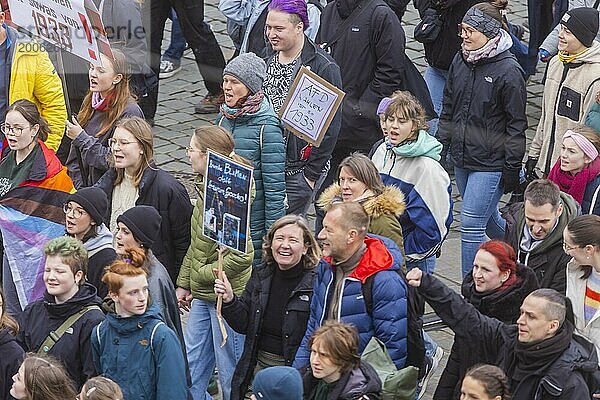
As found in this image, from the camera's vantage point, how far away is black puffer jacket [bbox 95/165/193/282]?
775cm

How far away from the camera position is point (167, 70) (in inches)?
507

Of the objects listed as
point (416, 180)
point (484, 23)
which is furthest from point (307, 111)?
point (484, 23)

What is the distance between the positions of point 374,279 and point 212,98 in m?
5.69

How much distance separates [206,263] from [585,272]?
7.12ft

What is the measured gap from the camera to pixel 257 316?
7109 mm

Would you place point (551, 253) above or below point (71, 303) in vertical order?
A: above

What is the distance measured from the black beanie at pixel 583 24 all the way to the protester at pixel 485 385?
3329 millimetres

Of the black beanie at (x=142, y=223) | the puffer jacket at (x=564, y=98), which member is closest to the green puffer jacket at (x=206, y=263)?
the black beanie at (x=142, y=223)

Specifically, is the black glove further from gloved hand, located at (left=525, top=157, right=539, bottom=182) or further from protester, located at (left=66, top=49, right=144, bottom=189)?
protester, located at (left=66, top=49, right=144, bottom=189)

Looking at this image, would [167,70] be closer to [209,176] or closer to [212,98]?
[212,98]

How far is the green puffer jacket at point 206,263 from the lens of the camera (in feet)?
24.6

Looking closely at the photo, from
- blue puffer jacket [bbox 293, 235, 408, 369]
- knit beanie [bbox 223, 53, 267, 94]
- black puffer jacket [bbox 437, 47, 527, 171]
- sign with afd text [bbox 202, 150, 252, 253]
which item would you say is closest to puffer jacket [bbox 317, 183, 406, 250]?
blue puffer jacket [bbox 293, 235, 408, 369]

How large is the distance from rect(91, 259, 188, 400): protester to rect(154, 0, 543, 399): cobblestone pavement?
3.37 meters

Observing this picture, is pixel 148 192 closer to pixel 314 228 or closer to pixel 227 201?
pixel 227 201
